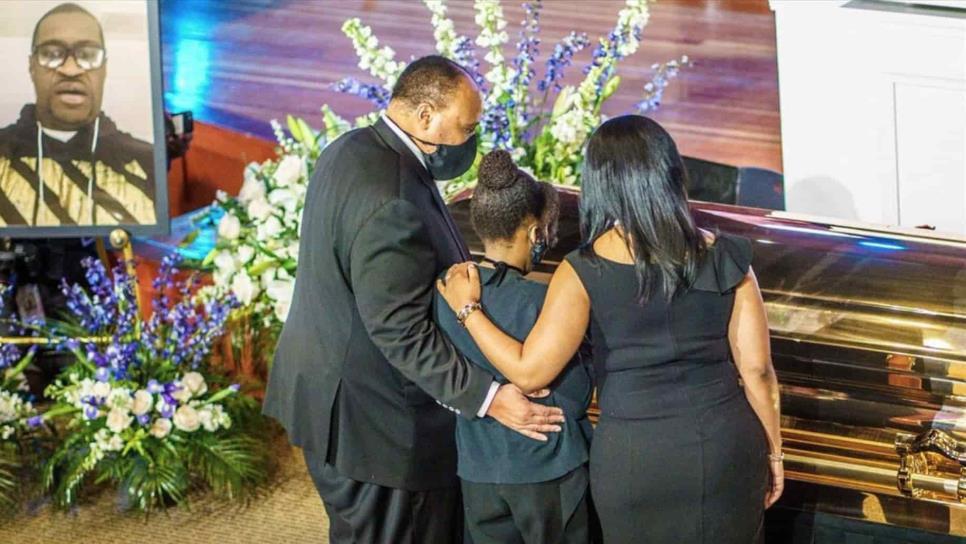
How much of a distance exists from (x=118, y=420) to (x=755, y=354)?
1898 millimetres

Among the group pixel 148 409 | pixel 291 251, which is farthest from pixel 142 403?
pixel 291 251

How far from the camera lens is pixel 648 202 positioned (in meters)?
1.90

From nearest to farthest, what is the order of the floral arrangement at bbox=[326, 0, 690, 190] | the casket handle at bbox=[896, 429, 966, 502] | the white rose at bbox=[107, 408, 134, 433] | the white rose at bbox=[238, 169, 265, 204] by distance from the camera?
the casket handle at bbox=[896, 429, 966, 502], the white rose at bbox=[107, 408, 134, 433], the floral arrangement at bbox=[326, 0, 690, 190], the white rose at bbox=[238, 169, 265, 204]

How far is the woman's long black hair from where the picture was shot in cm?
190

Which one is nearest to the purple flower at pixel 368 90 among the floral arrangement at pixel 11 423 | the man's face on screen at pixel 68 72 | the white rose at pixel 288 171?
the white rose at pixel 288 171

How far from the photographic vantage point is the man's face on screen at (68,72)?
3.61m

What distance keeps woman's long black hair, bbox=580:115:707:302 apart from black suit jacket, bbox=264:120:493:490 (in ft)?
1.20

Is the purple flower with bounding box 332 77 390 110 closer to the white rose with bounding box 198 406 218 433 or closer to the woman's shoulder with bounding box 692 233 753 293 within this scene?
the white rose with bounding box 198 406 218 433

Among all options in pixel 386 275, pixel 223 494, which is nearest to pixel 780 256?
pixel 386 275

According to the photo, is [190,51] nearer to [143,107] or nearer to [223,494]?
[143,107]

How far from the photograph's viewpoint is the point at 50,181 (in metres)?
3.64

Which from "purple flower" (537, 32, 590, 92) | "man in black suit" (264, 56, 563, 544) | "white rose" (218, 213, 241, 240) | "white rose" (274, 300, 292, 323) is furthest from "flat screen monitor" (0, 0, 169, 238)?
"man in black suit" (264, 56, 563, 544)

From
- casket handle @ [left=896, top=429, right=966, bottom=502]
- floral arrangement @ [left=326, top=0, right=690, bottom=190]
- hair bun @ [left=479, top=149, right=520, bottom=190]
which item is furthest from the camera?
floral arrangement @ [left=326, top=0, right=690, bottom=190]

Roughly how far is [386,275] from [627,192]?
0.46m
